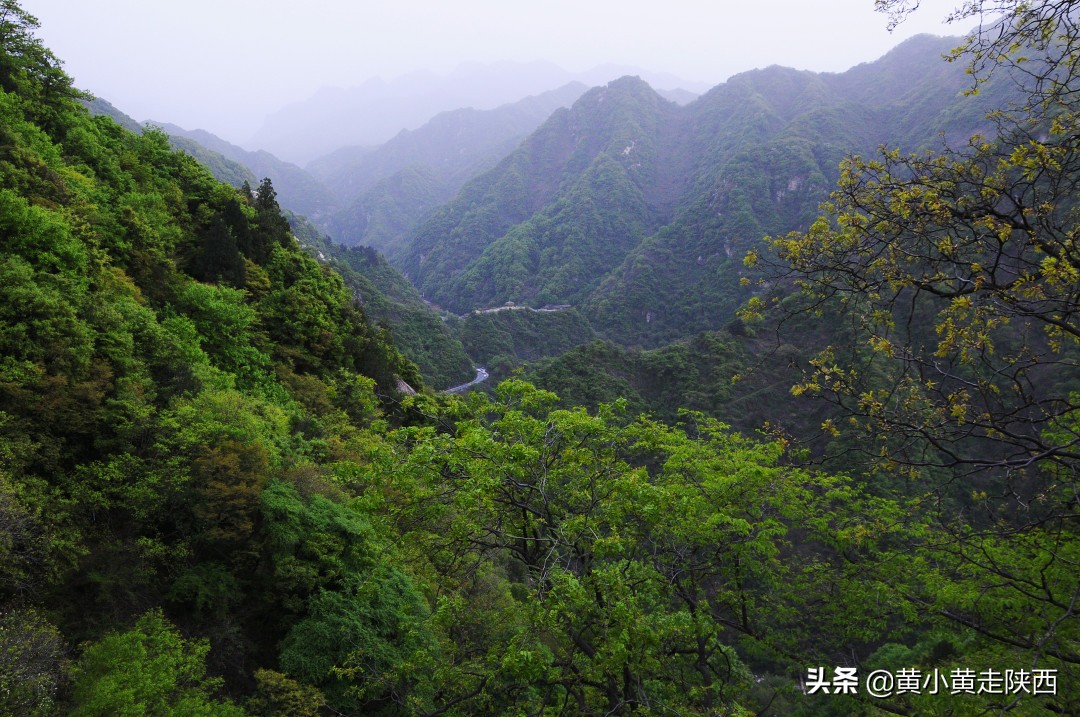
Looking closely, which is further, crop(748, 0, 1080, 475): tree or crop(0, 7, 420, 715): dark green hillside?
crop(0, 7, 420, 715): dark green hillside

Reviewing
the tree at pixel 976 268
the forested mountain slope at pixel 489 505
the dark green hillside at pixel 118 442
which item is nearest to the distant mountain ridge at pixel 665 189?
the forested mountain slope at pixel 489 505

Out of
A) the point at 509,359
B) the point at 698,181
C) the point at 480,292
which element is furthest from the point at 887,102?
the point at 509,359

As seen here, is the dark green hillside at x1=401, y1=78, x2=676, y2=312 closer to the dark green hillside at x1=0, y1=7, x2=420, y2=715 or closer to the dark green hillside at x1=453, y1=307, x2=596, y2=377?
the dark green hillside at x1=453, y1=307, x2=596, y2=377

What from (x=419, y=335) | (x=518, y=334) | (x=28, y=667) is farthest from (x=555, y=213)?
(x=28, y=667)

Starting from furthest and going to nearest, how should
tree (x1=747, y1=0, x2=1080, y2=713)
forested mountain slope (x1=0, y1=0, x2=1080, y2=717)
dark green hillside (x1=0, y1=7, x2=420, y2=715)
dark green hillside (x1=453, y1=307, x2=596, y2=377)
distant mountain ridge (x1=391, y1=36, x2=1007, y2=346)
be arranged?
distant mountain ridge (x1=391, y1=36, x2=1007, y2=346), dark green hillside (x1=453, y1=307, x2=596, y2=377), dark green hillside (x1=0, y1=7, x2=420, y2=715), forested mountain slope (x1=0, y1=0, x2=1080, y2=717), tree (x1=747, y1=0, x2=1080, y2=713)

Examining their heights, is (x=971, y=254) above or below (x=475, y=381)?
above

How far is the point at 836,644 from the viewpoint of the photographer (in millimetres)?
11602

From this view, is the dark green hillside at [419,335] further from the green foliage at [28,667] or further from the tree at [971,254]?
the tree at [971,254]

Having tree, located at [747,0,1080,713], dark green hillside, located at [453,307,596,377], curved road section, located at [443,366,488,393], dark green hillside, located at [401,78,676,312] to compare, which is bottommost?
curved road section, located at [443,366,488,393]

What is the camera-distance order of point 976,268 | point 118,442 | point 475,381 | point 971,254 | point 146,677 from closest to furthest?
1. point 976,268
2. point 971,254
3. point 146,677
4. point 118,442
5. point 475,381

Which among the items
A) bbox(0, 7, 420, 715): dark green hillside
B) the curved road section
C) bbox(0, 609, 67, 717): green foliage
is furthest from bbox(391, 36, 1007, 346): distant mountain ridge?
bbox(0, 609, 67, 717): green foliage

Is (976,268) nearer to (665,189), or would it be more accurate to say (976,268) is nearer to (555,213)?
(555,213)

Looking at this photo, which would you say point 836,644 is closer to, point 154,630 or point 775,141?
point 154,630

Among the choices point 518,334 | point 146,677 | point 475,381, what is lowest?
point 475,381
